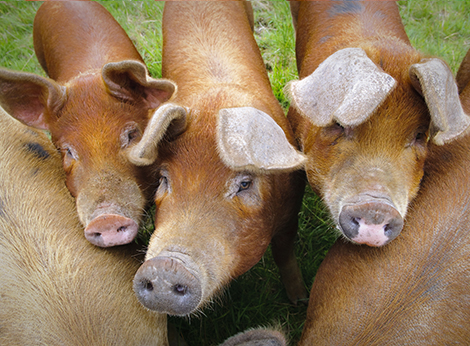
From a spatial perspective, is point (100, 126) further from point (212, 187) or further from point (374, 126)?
point (374, 126)

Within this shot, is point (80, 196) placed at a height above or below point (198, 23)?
below

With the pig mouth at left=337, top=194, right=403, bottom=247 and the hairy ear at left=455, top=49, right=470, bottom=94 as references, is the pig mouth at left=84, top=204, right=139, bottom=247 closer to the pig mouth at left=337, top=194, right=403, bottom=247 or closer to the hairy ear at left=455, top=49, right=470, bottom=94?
the pig mouth at left=337, top=194, right=403, bottom=247

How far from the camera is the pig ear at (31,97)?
8.90ft

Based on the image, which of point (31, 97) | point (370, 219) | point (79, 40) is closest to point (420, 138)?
point (370, 219)

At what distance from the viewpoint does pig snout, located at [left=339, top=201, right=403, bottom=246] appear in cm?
202

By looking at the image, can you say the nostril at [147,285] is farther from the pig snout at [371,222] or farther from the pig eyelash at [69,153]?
the pig eyelash at [69,153]

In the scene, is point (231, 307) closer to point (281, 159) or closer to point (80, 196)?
point (80, 196)

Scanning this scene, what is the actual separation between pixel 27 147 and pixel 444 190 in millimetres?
2869

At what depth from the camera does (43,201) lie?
2.79 meters

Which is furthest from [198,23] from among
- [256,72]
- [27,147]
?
[27,147]

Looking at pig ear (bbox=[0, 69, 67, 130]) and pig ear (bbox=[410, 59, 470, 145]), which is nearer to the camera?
pig ear (bbox=[410, 59, 470, 145])

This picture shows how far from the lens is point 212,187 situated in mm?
2158

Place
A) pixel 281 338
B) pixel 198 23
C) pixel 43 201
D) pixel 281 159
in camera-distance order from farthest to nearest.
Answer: pixel 198 23, pixel 43 201, pixel 281 338, pixel 281 159

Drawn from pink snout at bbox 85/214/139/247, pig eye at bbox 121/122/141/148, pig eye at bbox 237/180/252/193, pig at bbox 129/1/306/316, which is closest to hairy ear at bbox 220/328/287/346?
pig at bbox 129/1/306/316
